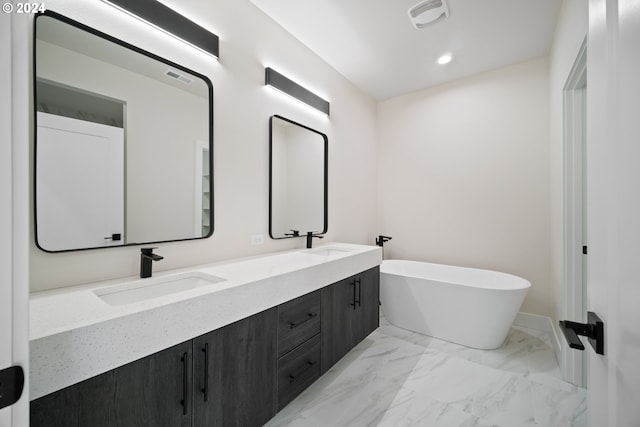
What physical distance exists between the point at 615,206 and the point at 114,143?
1.87 meters

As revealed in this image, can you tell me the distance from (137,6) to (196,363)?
179 cm

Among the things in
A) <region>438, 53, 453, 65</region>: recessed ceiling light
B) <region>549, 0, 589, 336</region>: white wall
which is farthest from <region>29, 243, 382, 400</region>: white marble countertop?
<region>438, 53, 453, 65</region>: recessed ceiling light

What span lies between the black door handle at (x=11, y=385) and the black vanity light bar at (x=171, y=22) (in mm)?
1686

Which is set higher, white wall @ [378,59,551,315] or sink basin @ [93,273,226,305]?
white wall @ [378,59,551,315]

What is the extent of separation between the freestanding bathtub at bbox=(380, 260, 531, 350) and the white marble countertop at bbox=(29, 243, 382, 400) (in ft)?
4.96

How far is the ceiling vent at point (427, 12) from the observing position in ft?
6.61

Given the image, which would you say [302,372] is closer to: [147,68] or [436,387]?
[436,387]

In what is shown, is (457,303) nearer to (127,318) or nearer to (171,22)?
(127,318)

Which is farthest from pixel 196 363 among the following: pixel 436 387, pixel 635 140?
pixel 436 387

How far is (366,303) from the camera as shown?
2328 mm

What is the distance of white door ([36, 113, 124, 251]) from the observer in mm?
1181

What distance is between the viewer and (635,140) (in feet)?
1.51

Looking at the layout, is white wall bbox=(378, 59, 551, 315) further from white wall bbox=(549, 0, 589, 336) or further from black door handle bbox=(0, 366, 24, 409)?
black door handle bbox=(0, 366, 24, 409)

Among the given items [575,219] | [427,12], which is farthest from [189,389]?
[427,12]
